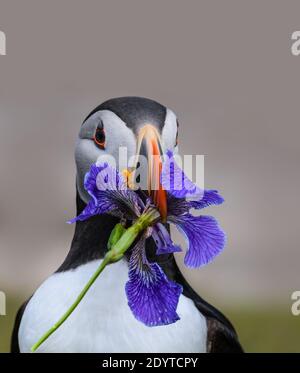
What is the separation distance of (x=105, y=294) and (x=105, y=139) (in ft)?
1.25

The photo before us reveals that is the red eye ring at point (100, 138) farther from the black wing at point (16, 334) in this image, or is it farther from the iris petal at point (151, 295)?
the black wing at point (16, 334)

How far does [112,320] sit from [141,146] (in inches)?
18.1

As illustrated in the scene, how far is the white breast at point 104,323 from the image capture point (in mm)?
1893

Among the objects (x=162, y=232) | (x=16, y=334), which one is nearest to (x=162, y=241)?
(x=162, y=232)

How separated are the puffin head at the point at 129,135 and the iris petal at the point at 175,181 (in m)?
0.07

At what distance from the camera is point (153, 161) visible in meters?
1.63

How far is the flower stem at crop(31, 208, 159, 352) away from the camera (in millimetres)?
1444

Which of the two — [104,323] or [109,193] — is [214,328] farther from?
[109,193]

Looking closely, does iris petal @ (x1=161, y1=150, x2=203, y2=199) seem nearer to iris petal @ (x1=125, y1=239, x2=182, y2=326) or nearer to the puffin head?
the puffin head

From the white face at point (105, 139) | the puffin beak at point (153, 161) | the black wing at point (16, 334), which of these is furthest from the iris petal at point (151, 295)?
the black wing at point (16, 334)

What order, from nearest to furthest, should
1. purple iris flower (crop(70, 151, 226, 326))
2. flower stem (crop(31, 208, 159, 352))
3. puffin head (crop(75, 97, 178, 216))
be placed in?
1. flower stem (crop(31, 208, 159, 352))
2. purple iris flower (crop(70, 151, 226, 326))
3. puffin head (crop(75, 97, 178, 216))

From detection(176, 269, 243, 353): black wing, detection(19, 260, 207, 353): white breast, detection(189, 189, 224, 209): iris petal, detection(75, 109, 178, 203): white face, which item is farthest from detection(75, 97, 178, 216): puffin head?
detection(176, 269, 243, 353): black wing
